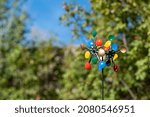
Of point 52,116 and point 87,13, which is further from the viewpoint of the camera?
point 87,13

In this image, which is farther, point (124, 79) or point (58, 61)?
point (58, 61)

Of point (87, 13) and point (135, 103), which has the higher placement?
point (87, 13)

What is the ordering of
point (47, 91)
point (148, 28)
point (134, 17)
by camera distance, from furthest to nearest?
point (47, 91) < point (134, 17) < point (148, 28)

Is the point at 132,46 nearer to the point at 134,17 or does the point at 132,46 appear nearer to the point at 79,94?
the point at 134,17

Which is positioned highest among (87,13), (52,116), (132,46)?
(87,13)

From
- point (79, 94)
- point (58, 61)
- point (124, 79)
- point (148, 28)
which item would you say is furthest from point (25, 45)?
point (148, 28)

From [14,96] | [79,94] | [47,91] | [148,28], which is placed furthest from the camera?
[47,91]

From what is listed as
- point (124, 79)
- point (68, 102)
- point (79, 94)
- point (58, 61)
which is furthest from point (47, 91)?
point (68, 102)

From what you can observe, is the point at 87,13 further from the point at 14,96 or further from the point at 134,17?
the point at 14,96

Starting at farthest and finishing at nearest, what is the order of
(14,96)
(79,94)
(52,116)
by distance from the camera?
(14,96)
(79,94)
(52,116)
